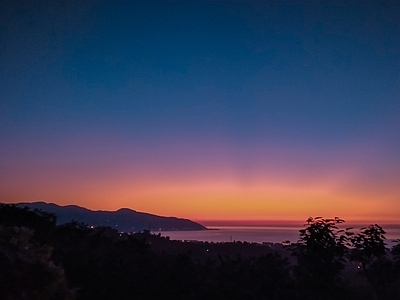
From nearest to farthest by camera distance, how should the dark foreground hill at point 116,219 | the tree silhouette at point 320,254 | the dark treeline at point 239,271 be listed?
the dark treeline at point 239,271 → the tree silhouette at point 320,254 → the dark foreground hill at point 116,219

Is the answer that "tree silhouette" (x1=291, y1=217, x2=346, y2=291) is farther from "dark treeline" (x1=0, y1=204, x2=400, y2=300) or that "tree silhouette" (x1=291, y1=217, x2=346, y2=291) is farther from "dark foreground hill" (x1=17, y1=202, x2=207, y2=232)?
"dark foreground hill" (x1=17, y1=202, x2=207, y2=232)

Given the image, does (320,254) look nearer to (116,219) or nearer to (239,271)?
(239,271)

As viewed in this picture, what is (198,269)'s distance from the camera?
47.8 ft

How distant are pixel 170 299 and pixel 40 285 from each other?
6145 mm

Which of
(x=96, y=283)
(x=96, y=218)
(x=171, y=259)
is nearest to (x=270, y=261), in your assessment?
(x=171, y=259)

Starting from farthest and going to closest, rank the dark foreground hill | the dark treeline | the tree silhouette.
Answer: the dark foreground hill < the tree silhouette < the dark treeline

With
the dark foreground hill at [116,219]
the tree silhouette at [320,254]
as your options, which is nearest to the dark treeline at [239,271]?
the tree silhouette at [320,254]

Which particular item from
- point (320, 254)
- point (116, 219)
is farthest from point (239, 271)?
point (116, 219)

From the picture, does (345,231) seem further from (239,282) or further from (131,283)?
(131,283)

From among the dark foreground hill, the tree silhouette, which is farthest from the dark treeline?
the dark foreground hill

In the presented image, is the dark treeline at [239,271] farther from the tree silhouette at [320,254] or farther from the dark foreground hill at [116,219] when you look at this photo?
the dark foreground hill at [116,219]

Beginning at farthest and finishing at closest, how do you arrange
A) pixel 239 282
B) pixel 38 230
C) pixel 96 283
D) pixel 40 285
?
1. pixel 38 230
2. pixel 239 282
3. pixel 96 283
4. pixel 40 285

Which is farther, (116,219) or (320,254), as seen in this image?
(116,219)

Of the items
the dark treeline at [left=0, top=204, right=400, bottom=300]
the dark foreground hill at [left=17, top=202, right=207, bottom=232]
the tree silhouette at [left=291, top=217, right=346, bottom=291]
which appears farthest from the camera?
the dark foreground hill at [left=17, top=202, right=207, bottom=232]
